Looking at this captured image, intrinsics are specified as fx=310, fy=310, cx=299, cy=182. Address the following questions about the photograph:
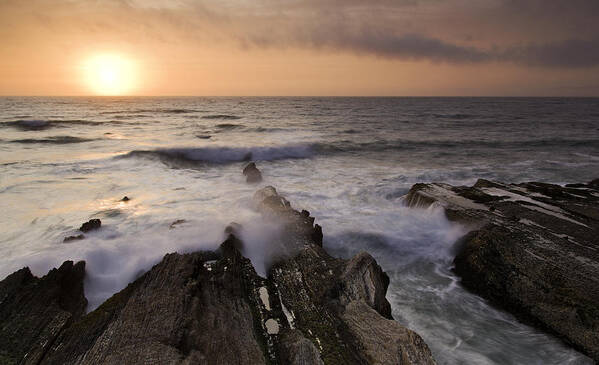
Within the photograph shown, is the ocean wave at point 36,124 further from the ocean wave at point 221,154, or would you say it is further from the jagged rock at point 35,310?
the jagged rock at point 35,310

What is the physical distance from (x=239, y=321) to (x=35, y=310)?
2558mm

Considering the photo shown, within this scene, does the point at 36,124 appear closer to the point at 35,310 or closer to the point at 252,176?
the point at 252,176

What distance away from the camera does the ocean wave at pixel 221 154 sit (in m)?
18.2

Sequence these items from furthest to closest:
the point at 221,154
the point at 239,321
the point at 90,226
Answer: the point at 221,154
the point at 90,226
the point at 239,321

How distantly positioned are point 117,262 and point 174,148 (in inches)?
627

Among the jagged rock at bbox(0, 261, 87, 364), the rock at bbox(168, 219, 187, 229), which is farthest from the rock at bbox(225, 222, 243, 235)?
the jagged rock at bbox(0, 261, 87, 364)

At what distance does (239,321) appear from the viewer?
3654mm

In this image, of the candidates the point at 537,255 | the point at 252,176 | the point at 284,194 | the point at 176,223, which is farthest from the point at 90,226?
the point at 537,255

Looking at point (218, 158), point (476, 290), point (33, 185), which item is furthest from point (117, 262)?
point (218, 158)

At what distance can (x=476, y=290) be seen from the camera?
18.8ft

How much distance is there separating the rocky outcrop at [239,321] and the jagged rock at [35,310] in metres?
0.03

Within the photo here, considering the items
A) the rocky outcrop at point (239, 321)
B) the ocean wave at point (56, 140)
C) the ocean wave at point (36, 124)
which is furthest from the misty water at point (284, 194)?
the ocean wave at point (36, 124)

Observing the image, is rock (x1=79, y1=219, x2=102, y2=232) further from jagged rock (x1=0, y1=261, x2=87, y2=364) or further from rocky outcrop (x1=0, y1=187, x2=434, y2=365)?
rocky outcrop (x1=0, y1=187, x2=434, y2=365)

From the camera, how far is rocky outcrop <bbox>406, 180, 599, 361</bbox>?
4.45 m
